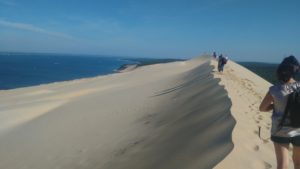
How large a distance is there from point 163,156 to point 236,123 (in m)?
1.56

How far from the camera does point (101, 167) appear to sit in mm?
8047

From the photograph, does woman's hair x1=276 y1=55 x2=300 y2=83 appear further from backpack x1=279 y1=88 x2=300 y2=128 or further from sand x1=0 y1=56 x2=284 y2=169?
sand x1=0 y1=56 x2=284 y2=169

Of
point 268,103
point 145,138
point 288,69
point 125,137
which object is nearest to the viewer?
point 288,69

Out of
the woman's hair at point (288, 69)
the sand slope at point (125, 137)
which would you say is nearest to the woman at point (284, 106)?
the woman's hair at point (288, 69)

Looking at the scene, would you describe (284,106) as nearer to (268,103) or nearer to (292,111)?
(292,111)

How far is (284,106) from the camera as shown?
3.89 meters

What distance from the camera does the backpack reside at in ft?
12.4

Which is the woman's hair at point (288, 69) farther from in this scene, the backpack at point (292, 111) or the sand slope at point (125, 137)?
the sand slope at point (125, 137)

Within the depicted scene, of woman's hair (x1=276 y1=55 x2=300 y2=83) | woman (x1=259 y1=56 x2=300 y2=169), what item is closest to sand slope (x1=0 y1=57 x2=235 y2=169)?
woman (x1=259 y1=56 x2=300 y2=169)

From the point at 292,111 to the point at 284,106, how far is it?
100 millimetres

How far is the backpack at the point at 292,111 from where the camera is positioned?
12.4 feet

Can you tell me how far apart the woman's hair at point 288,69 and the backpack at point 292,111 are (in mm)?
199

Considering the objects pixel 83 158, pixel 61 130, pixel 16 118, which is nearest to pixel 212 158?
pixel 83 158

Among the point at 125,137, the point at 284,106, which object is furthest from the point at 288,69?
the point at 125,137
